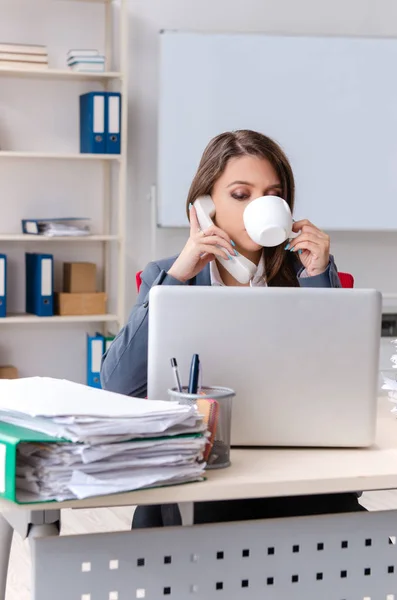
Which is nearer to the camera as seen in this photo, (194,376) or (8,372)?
(194,376)

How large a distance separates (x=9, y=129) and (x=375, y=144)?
176cm

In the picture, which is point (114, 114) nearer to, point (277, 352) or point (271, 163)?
point (271, 163)

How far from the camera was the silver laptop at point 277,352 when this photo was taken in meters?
1.34

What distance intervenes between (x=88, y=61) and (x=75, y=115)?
34cm

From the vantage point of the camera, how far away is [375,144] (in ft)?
14.2

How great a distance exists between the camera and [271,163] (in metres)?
1.93

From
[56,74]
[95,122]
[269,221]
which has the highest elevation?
[56,74]

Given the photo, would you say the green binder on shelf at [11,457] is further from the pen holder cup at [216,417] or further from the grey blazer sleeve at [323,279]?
the grey blazer sleeve at [323,279]

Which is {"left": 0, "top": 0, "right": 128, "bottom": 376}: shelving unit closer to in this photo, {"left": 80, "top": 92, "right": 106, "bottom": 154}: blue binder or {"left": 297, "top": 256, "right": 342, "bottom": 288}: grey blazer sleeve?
{"left": 80, "top": 92, "right": 106, "bottom": 154}: blue binder

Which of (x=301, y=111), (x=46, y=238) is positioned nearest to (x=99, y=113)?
(x=46, y=238)

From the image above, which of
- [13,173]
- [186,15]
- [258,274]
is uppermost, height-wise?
[186,15]

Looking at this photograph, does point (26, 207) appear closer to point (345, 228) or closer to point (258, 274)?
point (345, 228)

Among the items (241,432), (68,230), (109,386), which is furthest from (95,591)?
(68,230)

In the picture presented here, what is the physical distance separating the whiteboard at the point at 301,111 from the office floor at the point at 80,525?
143cm
